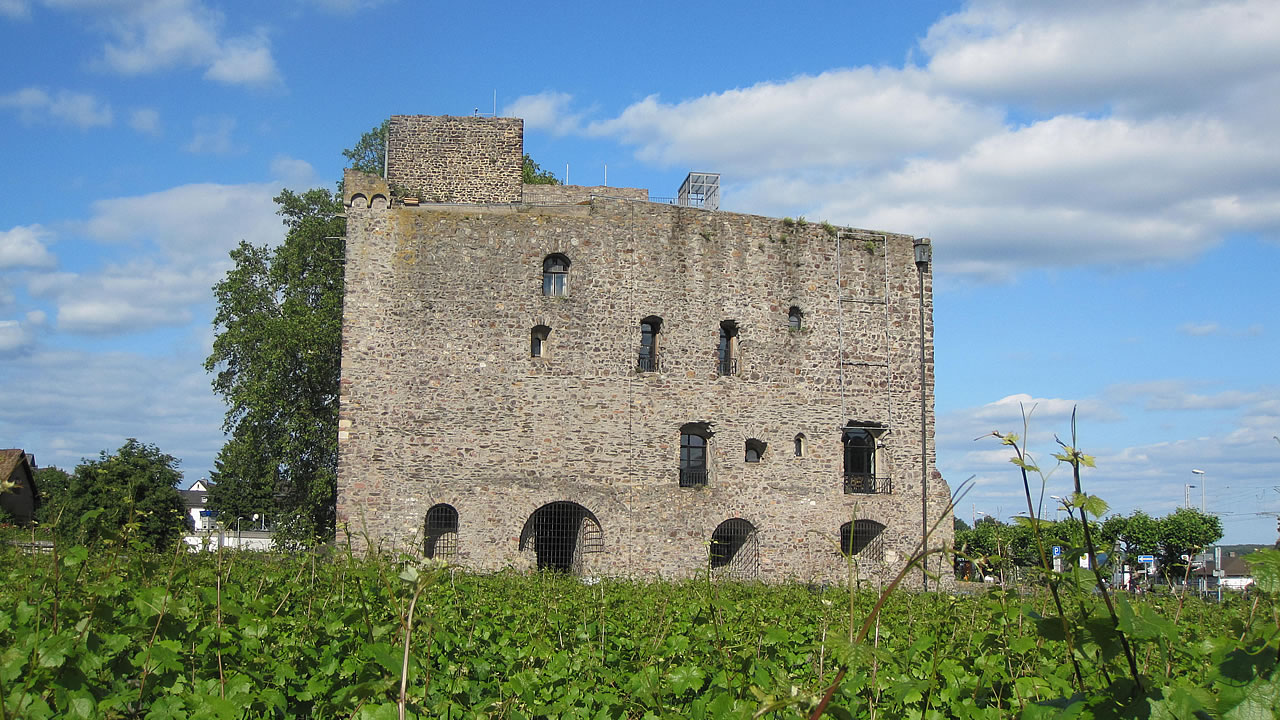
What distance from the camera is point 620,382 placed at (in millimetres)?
20656

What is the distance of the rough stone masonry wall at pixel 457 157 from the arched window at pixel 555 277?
362 centimetres

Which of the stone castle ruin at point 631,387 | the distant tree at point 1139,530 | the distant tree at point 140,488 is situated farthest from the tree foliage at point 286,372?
the distant tree at point 1139,530

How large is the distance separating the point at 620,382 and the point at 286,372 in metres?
10.4

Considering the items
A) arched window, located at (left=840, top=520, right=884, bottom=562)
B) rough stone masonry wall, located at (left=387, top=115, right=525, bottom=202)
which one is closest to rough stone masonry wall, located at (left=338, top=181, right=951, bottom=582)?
arched window, located at (left=840, top=520, right=884, bottom=562)

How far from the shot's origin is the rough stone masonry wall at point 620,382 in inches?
776

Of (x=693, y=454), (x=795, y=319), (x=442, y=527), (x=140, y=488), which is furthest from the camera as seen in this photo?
(x=140, y=488)

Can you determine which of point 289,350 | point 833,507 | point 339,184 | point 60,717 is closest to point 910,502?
point 833,507

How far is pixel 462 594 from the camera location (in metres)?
10.3

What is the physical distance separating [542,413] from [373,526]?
3743 mm

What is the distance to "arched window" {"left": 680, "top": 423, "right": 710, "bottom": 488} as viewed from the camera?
21.1 m

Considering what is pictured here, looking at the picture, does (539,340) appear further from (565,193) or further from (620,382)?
(565,193)

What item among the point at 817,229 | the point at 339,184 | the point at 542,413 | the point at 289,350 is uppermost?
the point at 339,184

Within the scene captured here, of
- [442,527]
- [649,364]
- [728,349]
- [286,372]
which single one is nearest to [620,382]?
[649,364]

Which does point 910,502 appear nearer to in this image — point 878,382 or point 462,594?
point 878,382
